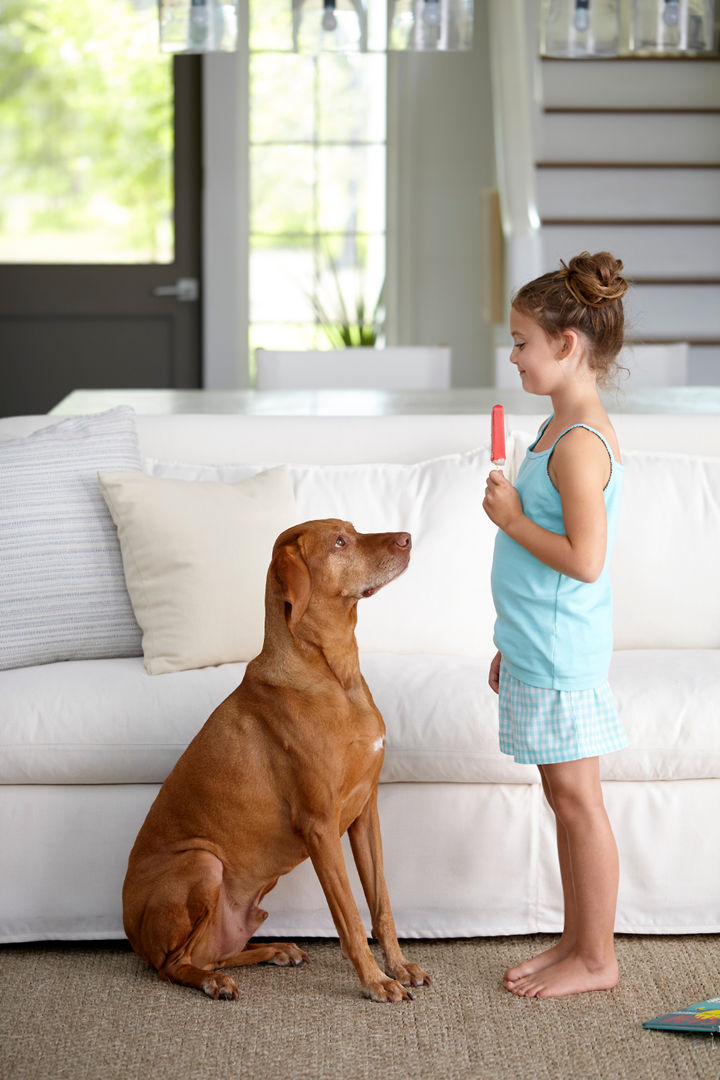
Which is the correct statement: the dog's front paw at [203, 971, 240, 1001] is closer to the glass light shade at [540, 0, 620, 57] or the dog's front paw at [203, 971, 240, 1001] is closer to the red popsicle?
the red popsicle

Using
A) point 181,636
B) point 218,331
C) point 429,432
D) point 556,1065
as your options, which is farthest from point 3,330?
point 556,1065

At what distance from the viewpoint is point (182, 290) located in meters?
5.43

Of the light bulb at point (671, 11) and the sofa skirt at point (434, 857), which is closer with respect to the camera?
the sofa skirt at point (434, 857)

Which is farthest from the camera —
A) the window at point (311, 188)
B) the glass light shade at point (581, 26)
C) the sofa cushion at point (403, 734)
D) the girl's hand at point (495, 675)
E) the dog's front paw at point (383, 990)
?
the window at point (311, 188)

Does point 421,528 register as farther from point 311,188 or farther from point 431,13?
point 311,188

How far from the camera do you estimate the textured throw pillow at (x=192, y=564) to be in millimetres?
2135

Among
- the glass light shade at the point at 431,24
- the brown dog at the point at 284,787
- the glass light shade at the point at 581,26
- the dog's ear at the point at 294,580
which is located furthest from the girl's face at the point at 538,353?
the glass light shade at the point at 581,26

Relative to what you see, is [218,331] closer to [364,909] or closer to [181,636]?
[181,636]

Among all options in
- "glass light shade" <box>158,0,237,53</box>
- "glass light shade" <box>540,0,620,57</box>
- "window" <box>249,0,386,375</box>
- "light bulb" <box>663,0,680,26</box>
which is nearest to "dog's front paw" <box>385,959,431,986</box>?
"glass light shade" <box>158,0,237,53</box>

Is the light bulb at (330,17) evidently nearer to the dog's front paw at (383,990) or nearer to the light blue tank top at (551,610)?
the light blue tank top at (551,610)

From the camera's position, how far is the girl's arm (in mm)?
1615

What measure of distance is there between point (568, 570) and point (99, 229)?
4257 mm

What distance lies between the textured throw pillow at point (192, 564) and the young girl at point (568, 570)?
1.91 ft

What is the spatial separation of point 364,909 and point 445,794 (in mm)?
226
